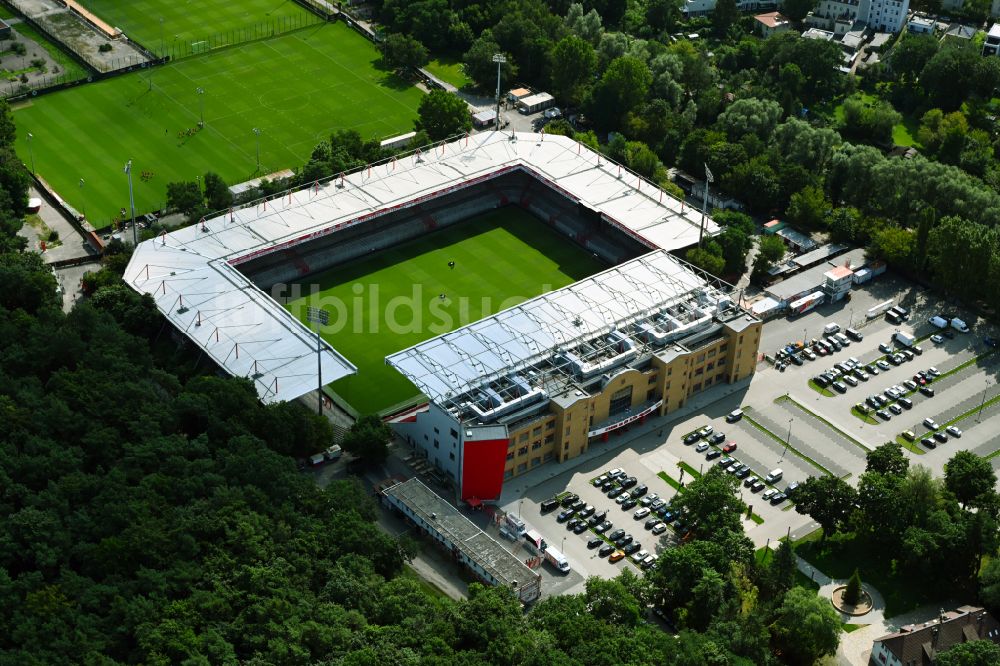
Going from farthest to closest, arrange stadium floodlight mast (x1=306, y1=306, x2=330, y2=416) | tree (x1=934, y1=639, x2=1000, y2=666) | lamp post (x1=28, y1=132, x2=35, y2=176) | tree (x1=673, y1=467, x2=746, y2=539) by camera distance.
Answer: lamp post (x1=28, y1=132, x2=35, y2=176), stadium floodlight mast (x1=306, y1=306, x2=330, y2=416), tree (x1=673, y1=467, x2=746, y2=539), tree (x1=934, y1=639, x2=1000, y2=666)

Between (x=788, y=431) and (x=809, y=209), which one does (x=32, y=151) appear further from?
(x=788, y=431)

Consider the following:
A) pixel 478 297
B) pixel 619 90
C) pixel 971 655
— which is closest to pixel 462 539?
pixel 478 297

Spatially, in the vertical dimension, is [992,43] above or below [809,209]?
above

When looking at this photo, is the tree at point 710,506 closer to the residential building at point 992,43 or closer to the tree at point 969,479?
the tree at point 969,479

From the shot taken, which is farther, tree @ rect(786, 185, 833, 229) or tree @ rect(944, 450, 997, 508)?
tree @ rect(786, 185, 833, 229)

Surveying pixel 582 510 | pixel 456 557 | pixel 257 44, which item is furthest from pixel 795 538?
pixel 257 44

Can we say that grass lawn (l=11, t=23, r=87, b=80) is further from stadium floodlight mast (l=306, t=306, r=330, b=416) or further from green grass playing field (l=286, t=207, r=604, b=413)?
stadium floodlight mast (l=306, t=306, r=330, b=416)

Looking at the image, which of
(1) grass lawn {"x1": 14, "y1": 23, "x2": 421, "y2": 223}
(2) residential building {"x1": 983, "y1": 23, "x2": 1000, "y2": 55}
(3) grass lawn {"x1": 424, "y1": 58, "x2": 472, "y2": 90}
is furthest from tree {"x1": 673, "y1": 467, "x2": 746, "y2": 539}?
(2) residential building {"x1": 983, "y1": 23, "x2": 1000, "y2": 55}
